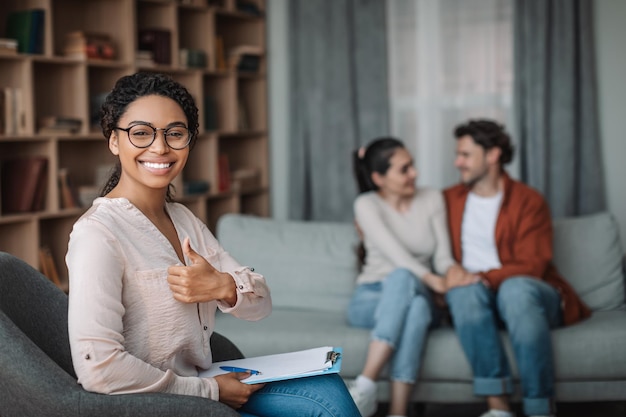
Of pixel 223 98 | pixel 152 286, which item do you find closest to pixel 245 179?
pixel 223 98

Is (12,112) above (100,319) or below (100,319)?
above

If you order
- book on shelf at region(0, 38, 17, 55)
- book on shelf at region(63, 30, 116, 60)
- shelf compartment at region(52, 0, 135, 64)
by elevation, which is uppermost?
shelf compartment at region(52, 0, 135, 64)

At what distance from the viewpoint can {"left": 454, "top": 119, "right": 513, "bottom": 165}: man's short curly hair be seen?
342 centimetres

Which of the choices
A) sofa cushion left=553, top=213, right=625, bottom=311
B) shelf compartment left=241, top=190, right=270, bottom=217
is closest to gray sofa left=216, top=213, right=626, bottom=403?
sofa cushion left=553, top=213, right=625, bottom=311

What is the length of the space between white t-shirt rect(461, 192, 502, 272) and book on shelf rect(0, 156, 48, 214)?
1.85 meters

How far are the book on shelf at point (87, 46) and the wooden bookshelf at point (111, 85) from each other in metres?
→ 0.03

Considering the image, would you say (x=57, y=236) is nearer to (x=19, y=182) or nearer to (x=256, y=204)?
(x=19, y=182)

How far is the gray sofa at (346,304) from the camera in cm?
294

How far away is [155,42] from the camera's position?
174 inches

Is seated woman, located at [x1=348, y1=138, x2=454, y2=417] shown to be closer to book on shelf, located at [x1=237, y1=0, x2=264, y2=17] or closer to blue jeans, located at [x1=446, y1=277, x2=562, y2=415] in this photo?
blue jeans, located at [x1=446, y1=277, x2=562, y2=415]

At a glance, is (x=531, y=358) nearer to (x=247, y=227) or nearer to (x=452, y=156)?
(x=247, y=227)

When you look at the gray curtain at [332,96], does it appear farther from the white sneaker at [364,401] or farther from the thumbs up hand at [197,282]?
the thumbs up hand at [197,282]

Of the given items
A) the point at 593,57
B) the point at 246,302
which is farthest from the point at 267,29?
the point at 246,302

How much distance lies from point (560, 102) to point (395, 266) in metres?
1.95
